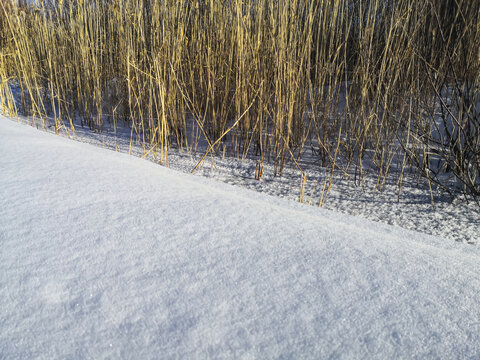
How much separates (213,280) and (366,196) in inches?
43.6

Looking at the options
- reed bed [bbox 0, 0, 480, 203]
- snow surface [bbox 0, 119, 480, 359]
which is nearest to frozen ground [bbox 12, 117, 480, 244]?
reed bed [bbox 0, 0, 480, 203]

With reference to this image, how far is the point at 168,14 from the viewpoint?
5.69 ft

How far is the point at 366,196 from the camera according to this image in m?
1.47

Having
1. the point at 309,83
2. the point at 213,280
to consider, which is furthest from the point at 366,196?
the point at 213,280

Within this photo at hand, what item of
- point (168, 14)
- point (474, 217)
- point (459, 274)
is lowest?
point (474, 217)

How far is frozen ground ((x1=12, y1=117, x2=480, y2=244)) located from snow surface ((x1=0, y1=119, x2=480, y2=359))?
577mm

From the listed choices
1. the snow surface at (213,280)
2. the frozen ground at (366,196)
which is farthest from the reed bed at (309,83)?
the snow surface at (213,280)

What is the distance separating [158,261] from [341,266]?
246 millimetres

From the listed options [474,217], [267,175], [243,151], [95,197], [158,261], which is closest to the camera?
[158,261]

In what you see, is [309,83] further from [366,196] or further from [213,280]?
[213,280]

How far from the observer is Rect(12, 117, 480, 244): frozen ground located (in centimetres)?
125

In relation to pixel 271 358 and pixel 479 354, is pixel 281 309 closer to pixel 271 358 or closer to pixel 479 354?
pixel 271 358

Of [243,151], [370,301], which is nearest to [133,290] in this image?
[370,301]

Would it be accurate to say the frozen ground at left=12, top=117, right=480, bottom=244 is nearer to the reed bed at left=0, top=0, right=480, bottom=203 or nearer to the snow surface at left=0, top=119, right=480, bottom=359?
the reed bed at left=0, top=0, right=480, bottom=203
